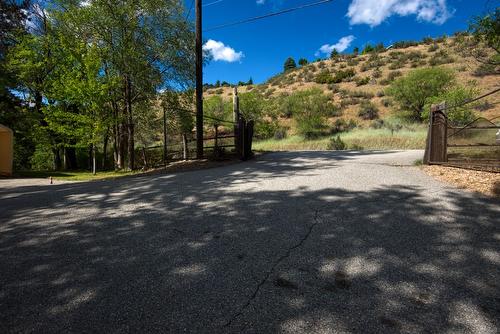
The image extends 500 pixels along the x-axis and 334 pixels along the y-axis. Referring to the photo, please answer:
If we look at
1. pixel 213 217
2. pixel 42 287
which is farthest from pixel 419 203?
pixel 42 287

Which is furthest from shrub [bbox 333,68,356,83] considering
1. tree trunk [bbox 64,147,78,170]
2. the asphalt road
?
the asphalt road

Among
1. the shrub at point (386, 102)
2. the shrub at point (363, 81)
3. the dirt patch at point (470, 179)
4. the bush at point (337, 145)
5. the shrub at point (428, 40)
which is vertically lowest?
the dirt patch at point (470, 179)

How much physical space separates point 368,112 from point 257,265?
31.7 m

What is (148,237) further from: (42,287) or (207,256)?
(42,287)

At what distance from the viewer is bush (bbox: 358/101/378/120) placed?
102 ft

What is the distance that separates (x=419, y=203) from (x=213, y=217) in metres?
3.32

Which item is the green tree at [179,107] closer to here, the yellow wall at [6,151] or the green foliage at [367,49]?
the yellow wall at [6,151]

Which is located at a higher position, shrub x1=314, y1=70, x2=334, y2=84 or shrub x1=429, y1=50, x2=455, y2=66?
shrub x1=429, y1=50, x2=455, y2=66

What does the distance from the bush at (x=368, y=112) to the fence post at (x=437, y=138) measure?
932 inches

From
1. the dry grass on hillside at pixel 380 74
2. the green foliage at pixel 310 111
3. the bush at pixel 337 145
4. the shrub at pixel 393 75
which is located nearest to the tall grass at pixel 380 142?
the bush at pixel 337 145

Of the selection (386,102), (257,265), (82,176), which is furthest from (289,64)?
(257,265)

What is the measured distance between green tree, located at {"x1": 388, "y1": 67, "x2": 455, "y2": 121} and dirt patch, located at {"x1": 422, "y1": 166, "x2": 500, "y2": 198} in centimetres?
2121

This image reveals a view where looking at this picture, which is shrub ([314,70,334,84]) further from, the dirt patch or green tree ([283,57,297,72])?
the dirt patch

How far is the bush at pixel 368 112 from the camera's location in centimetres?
3103
